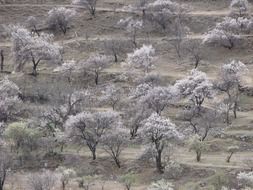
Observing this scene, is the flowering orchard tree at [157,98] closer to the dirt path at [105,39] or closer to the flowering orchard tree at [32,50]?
the flowering orchard tree at [32,50]

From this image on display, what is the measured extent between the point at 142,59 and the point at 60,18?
71.4 feet

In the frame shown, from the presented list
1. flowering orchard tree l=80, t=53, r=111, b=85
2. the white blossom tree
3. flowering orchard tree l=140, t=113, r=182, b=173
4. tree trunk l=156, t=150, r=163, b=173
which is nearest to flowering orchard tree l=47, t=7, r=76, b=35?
the white blossom tree

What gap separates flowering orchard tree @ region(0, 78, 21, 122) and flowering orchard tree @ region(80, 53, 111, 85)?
10.9m

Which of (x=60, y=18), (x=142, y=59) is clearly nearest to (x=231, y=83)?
(x=142, y=59)

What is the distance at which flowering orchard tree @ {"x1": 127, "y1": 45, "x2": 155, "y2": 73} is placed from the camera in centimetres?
8950

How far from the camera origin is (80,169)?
216ft

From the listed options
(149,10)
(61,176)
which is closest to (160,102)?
(61,176)

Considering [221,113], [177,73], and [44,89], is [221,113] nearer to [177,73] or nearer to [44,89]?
[177,73]

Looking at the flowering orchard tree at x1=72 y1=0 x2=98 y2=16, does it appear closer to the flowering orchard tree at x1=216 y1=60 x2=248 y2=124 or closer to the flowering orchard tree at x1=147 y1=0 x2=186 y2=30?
the flowering orchard tree at x1=147 y1=0 x2=186 y2=30

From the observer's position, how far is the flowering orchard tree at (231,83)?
79188mm

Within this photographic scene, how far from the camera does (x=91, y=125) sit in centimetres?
6906

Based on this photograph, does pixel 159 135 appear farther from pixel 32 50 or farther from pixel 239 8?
pixel 239 8

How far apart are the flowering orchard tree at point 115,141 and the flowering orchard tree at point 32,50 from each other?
26.9 m

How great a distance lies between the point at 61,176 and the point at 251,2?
63.3 m
